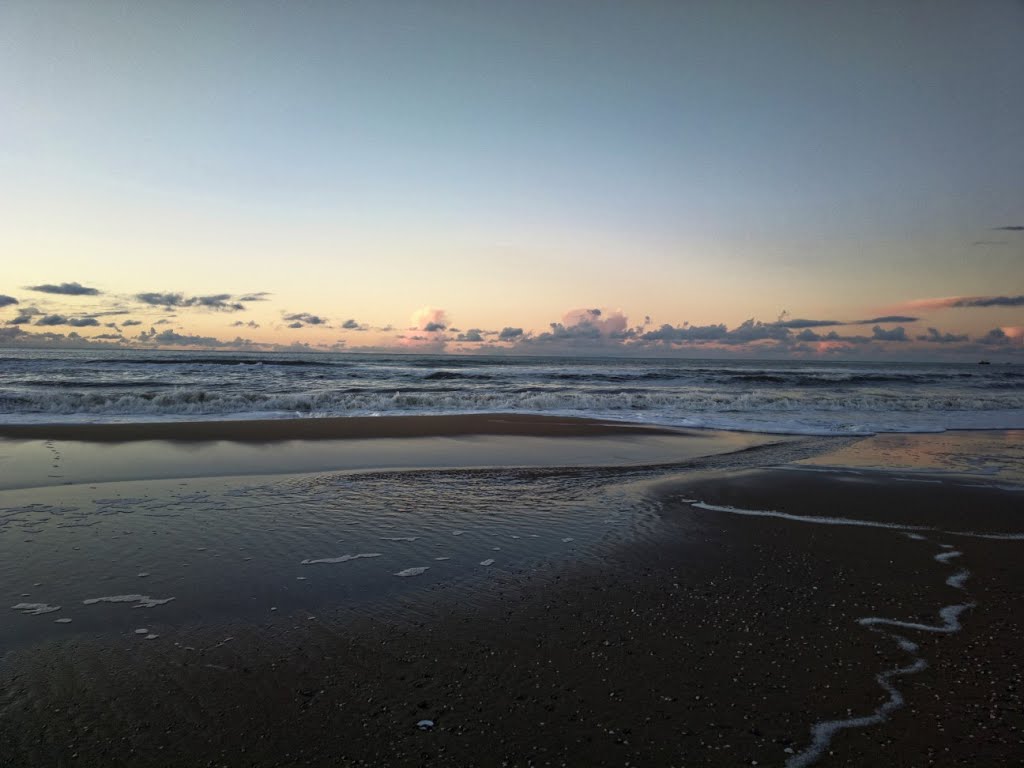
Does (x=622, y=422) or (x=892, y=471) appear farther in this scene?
(x=622, y=422)

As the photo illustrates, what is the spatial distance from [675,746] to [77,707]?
131 inches

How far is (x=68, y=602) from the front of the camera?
4629 mm

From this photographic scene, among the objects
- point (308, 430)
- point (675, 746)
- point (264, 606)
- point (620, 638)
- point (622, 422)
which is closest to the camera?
point (675, 746)

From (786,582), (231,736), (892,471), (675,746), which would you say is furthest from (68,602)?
(892,471)

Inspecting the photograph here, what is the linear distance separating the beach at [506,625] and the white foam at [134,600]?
20mm

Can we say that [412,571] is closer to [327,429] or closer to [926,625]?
[926,625]

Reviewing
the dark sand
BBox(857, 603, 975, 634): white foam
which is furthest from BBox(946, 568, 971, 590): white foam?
the dark sand

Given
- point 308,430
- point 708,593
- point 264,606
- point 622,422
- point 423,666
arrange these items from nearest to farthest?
point 423,666 → point 264,606 → point 708,593 → point 308,430 → point 622,422

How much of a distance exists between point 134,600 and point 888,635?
5.89 m

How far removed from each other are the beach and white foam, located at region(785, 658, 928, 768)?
0.01m

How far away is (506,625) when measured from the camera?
169 inches

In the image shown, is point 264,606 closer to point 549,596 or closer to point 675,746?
point 549,596

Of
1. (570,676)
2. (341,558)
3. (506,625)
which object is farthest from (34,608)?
(570,676)

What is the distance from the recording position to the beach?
299 cm
